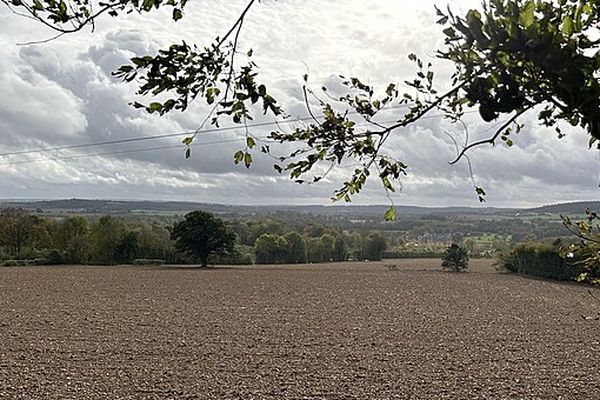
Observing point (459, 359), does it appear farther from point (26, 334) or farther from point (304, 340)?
point (26, 334)

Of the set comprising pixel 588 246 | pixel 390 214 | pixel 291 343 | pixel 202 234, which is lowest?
pixel 291 343

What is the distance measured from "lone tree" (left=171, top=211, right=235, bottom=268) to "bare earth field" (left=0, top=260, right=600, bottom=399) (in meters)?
13.1

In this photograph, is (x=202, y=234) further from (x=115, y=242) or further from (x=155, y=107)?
(x=155, y=107)

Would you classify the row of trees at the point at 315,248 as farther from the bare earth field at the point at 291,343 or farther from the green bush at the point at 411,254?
the bare earth field at the point at 291,343

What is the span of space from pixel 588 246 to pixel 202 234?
4726 centimetres

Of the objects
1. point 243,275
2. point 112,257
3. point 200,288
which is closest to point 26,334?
point 200,288

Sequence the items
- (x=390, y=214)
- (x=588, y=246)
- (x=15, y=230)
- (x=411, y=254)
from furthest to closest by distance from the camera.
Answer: (x=411, y=254) → (x=15, y=230) → (x=588, y=246) → (x=390, y=214)

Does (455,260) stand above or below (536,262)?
below

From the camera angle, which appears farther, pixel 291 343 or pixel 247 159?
pixel 291 343

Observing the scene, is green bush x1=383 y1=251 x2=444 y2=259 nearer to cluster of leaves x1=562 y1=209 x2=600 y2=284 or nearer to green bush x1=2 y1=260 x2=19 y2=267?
green bush x1=2 y1=260 x2=19 y2=267

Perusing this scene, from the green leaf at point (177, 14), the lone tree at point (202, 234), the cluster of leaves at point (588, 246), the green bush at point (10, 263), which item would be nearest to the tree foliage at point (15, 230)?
the green bush at point (10, 263)

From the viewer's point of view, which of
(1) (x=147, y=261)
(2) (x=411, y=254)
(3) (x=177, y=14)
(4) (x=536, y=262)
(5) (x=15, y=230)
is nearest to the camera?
(3) (x=177, y=14)

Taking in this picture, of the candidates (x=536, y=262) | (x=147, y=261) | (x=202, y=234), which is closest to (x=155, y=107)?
(x=202, y=234)

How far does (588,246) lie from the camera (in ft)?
10.5
